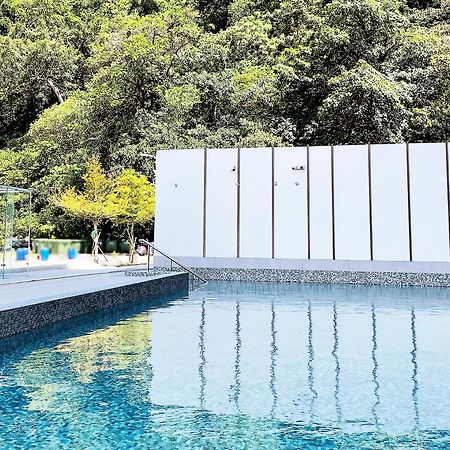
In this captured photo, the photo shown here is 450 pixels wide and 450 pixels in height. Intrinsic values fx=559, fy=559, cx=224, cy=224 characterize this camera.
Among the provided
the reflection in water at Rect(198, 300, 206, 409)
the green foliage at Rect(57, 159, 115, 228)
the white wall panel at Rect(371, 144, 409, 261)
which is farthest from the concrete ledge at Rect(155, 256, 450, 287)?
the green foliage at Rect(57, 159, 115, 228)

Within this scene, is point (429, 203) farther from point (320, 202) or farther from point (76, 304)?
point (76, 304)

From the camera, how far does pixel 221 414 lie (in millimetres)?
3611

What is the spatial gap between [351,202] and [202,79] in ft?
42.8

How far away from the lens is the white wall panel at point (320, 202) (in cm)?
1470

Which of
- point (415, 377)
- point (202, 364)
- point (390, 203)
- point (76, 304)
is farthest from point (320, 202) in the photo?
point (415, 377)

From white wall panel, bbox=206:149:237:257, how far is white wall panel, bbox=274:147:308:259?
1.24 meters

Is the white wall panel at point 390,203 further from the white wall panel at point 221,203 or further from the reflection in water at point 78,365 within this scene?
the reflection in water at point 78,365

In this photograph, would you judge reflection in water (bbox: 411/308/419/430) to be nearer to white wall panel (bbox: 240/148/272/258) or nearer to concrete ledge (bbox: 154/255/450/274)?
concrete ledge (bbox: 154/255/450/274)

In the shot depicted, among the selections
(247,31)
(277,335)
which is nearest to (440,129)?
(247,31)

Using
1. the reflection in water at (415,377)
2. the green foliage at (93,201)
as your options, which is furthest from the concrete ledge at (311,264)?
the green foliage at (93,201)

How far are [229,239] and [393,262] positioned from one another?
4.37m

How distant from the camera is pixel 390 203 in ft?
46.8

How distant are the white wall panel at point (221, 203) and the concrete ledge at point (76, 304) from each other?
4188 millimetres

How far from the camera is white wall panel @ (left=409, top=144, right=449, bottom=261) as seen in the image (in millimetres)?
13812
